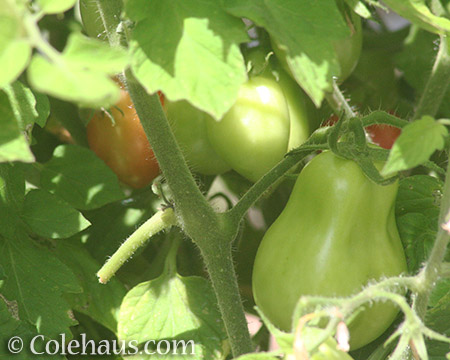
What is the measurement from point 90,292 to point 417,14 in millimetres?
334

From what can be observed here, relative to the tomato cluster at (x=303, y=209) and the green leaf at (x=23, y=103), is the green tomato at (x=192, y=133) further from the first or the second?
the green leaf at (x=23, y=103)

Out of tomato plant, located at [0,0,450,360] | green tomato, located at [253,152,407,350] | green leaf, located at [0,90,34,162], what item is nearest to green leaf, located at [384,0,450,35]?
tomato plant, located at [0,0,450,360]

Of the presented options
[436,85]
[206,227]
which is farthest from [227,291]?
[436,85]

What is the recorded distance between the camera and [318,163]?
0.45m

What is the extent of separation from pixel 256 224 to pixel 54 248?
255mm

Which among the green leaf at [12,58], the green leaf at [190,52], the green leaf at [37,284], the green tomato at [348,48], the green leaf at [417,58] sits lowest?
the green leaf at [37,284]

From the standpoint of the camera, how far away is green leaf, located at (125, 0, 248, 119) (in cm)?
33

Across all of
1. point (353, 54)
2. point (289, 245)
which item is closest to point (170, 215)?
point (289, 245)

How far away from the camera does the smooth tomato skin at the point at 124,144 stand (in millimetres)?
607

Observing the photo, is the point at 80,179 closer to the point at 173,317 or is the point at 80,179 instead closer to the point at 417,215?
the point at 173,317

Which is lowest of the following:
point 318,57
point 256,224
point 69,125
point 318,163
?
point 256,224

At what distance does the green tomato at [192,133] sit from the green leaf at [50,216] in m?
Answer: 0.10

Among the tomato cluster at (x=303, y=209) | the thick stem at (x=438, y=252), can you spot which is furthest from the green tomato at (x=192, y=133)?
the thick stem at (x=438, y=252)

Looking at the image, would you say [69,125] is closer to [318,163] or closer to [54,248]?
[54,248]
